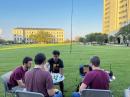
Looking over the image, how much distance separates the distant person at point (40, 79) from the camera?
6883 mm

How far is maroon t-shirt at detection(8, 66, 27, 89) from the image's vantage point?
363 inches

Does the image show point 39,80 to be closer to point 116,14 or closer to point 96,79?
point 96,79

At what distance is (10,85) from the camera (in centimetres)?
953

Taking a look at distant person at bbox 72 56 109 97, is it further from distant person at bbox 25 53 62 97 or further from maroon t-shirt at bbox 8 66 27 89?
maroon t-shirt at bbox 8 66 27 89

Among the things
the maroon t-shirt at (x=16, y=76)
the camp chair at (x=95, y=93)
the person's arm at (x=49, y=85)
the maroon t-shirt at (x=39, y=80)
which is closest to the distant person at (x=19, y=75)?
the maroon t-shirt at (x=16, y=76)

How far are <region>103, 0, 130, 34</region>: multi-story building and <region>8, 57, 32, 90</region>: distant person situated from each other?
15235 cm

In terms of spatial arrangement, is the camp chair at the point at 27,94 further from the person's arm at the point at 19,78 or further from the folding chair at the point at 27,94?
the person's arm at the point at 19,78


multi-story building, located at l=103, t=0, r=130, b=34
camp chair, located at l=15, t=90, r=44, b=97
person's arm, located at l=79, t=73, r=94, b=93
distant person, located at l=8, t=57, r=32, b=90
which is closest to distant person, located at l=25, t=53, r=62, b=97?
camp chair, located at l=15, t=90, r=44, b=97

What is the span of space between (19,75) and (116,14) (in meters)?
173

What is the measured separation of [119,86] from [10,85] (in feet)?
19.3

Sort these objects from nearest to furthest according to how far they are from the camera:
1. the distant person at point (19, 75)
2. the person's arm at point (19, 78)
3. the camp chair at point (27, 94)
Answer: the camp chair at point (27, 94) < the distant person at point (19, 75) < the person's arm at point (19, 78)

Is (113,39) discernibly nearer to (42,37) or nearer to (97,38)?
(97,38)

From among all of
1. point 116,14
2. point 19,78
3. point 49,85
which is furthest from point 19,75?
point 116,14

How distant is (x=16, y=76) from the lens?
30.5ft
